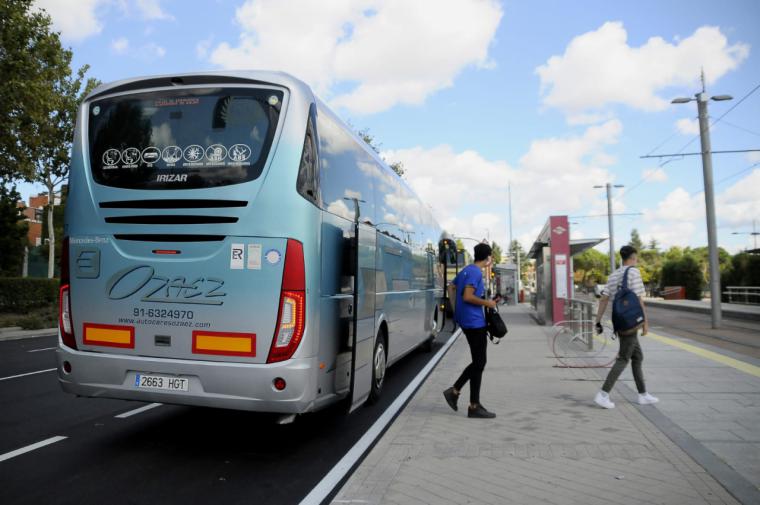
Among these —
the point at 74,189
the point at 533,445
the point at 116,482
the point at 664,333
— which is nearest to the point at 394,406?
the point at 533,445

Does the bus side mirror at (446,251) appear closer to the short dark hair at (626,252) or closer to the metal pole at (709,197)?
the short dark hair at (626,252)

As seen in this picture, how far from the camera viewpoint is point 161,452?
5.50 m

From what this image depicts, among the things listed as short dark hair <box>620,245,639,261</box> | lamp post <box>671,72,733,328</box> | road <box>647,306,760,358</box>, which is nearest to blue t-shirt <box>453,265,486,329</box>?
short dark hair <box>620,245,639,261</box>

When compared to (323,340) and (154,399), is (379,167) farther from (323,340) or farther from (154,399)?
(154,399)

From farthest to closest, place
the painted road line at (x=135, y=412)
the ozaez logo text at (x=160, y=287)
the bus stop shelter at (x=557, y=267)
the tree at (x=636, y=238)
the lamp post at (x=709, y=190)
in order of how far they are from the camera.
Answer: the tree at (x=636, y=238)
the bus stop shelter at (x=557, y=267)
the lamp post at (x=709, y=190)
the painted road line at (x=135, y=412)
the ozaez logo text at (x=160, y=287)

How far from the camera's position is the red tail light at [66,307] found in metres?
5.39

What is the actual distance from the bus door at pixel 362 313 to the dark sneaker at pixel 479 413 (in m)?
1.20

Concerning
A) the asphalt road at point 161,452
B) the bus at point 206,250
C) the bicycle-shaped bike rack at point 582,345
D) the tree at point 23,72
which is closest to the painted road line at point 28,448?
the asphalt road at point 161,452

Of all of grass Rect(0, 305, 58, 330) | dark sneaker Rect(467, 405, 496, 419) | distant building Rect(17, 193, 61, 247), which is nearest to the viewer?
dark sneaker Rect(467, 405, 496, 419)

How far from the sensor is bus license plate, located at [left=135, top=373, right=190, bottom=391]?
499cm

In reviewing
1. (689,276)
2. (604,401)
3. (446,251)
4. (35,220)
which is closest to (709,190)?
(446,251)

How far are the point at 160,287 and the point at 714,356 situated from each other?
1100cm

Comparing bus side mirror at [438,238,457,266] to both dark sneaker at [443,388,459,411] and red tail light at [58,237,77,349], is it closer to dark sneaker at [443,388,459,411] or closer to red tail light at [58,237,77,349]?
dark sneaker at [443,388,459,411]

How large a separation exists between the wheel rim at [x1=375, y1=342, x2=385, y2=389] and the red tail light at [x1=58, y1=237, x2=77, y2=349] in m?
3.46
